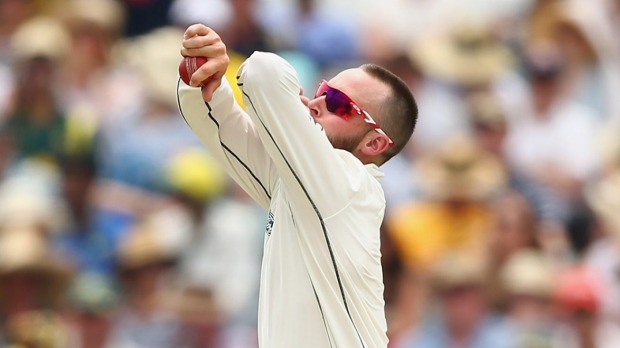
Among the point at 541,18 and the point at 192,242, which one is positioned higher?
the point at 541,18

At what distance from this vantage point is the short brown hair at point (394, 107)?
4289 millimetres

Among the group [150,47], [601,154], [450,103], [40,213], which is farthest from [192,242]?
[601,154]

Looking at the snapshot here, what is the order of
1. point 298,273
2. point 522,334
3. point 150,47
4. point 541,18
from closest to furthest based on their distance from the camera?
point 298,273
point 522,334
point 150,47
point 541,18

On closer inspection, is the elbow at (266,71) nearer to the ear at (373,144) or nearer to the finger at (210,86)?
the finger at (210,86)

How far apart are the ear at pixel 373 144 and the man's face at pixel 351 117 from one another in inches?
0.5

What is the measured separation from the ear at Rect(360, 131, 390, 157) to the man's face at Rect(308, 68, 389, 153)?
0.01 meters

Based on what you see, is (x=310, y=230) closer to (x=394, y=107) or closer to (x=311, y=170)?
(x=311, y=170)

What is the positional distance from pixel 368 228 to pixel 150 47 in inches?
193

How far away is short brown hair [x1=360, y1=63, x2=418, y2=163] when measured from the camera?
169 inches

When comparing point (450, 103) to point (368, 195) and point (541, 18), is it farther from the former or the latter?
point (368, 195)

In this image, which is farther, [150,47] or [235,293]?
[150,47]

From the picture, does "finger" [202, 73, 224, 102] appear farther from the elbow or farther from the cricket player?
the elbow

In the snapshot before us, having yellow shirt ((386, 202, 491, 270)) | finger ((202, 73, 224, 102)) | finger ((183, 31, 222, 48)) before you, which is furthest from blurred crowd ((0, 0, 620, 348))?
finger ((183, 31, 222, 48))

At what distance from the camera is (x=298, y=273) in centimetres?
407
